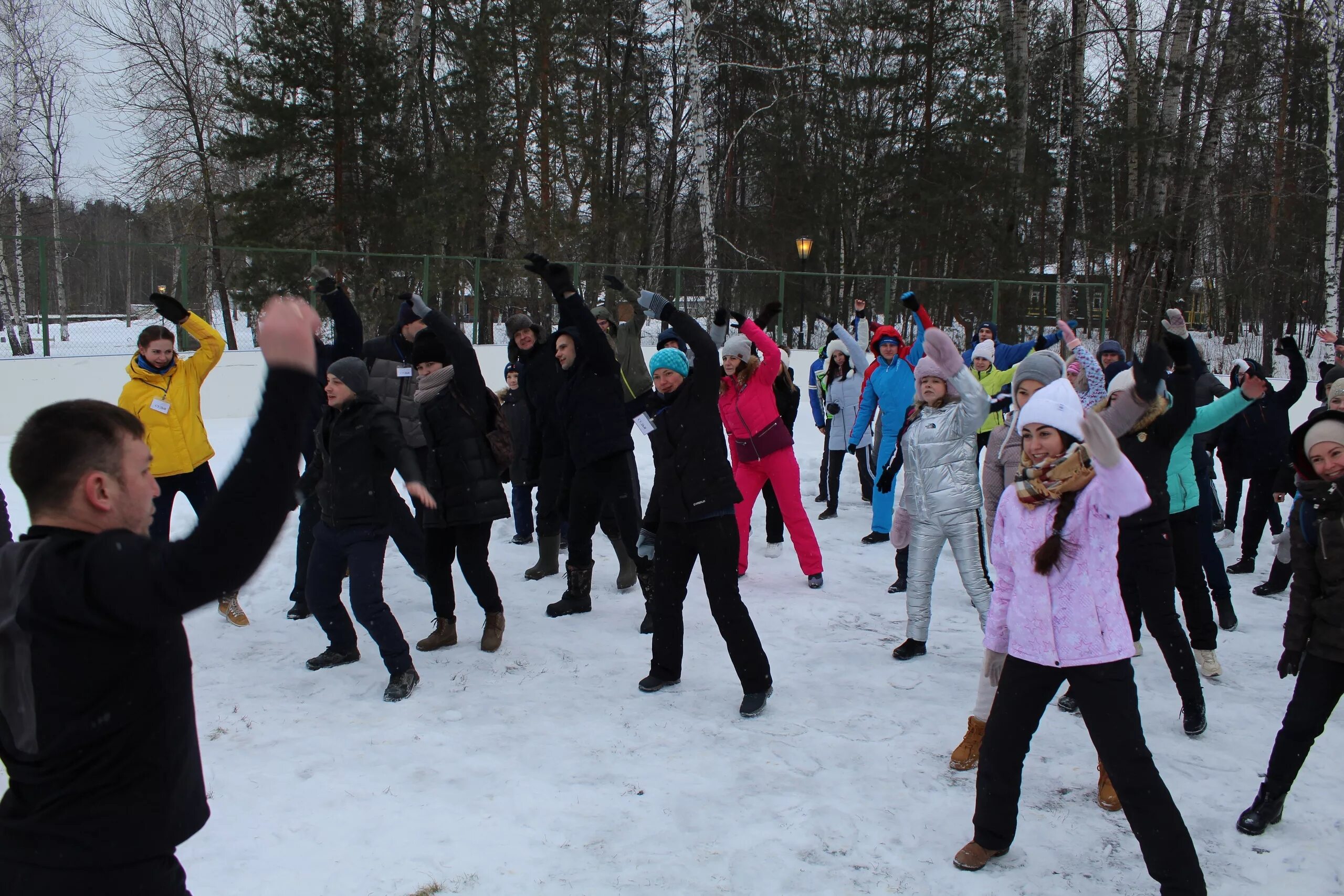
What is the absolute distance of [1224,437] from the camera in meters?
7.88

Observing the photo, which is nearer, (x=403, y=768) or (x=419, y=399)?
(x=403, y=768)

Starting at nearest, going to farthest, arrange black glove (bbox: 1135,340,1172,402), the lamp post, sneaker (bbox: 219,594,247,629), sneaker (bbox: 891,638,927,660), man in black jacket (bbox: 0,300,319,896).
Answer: man in black jacket (bbox: 0,300,319,896)
black glove (bbox: 1135,340,1172,402)
sneaker (bbox: 891,638,927,660)
sneaker (bbox: 219,594,247,629)
the lamp post

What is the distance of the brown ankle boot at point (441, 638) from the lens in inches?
217

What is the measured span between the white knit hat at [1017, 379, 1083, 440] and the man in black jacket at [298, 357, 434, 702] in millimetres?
2983

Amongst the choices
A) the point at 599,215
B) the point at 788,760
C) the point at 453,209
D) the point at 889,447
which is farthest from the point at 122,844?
the point at 599,215

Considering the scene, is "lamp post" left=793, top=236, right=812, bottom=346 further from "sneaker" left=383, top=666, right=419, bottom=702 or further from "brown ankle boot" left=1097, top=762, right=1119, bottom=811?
"brown ankle boot" left=1097, top=762, right=1119, bottom=811

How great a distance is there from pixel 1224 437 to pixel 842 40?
20209 millimetres

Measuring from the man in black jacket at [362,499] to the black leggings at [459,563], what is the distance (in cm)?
49

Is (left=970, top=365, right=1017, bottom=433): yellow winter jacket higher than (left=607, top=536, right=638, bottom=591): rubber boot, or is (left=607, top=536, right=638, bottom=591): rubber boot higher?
(left=970, top=365, right=1017, bottom=433): yellow winter jacket

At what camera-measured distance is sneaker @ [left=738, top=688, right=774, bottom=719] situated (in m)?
4.57

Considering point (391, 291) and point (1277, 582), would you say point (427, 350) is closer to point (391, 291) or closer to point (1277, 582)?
point (1277, 582)

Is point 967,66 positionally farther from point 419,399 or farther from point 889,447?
point 419,399

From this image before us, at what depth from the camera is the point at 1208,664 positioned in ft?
16.7

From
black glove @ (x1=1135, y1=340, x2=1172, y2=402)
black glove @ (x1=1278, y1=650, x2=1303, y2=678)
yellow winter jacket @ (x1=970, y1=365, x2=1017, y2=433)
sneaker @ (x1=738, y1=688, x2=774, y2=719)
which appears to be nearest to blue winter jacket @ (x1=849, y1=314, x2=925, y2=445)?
yellow winter jacket @ (x1=970, y1=365, x2=1017, y2=433)
